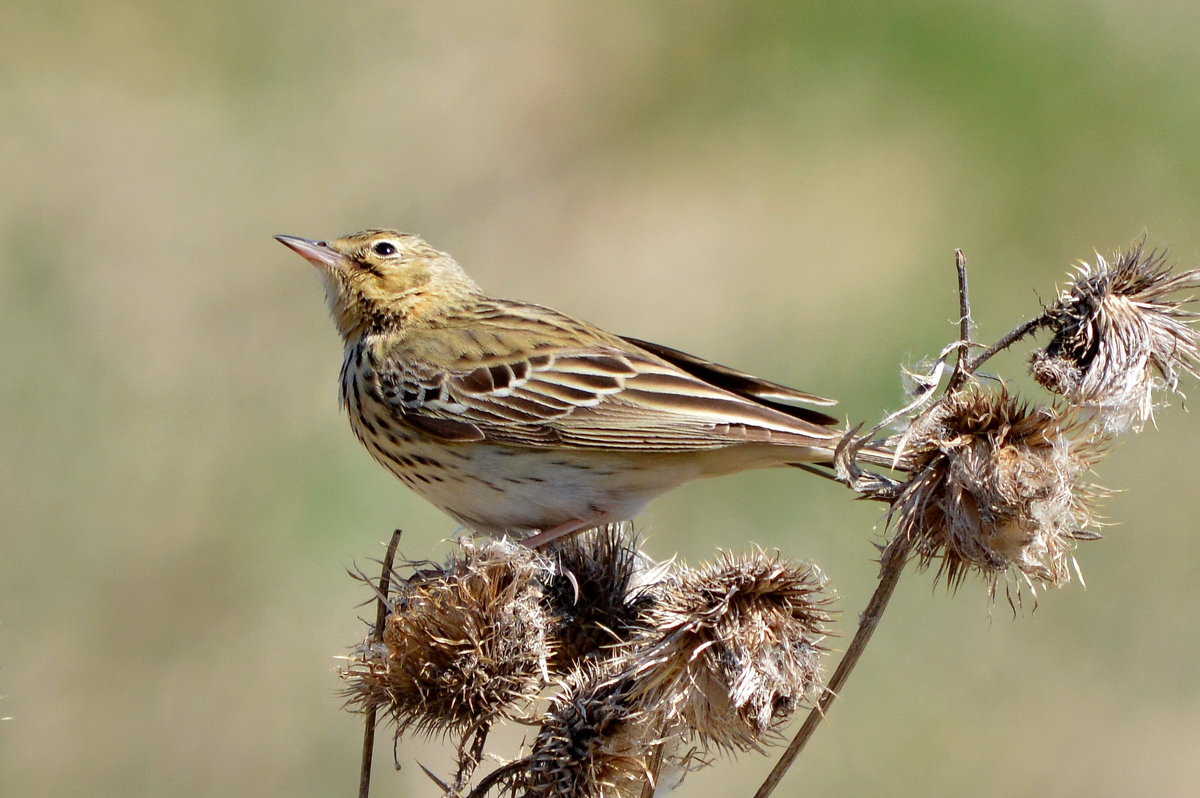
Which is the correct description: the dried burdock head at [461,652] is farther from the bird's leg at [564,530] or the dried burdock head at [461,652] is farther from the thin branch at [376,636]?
the bird's leg at [564,530]

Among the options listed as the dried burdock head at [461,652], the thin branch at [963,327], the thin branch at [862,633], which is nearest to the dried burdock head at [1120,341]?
the thin branch at [963,327]

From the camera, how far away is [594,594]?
5973 mm

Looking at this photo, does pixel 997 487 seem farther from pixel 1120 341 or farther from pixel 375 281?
pixel 375 281

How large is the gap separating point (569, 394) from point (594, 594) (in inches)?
55.6

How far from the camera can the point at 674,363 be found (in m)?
7.42

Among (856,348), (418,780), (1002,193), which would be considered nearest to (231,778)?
(418,780)

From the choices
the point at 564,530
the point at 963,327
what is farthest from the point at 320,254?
the point at 963,327

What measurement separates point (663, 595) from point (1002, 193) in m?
11.2

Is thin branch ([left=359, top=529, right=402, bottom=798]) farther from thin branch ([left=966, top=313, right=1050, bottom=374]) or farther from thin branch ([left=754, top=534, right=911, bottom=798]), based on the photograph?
thin branch ([left=966, top=313, right=1050, bottom=374])

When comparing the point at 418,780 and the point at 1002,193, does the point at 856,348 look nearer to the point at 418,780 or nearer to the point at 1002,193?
the point at 1002,193

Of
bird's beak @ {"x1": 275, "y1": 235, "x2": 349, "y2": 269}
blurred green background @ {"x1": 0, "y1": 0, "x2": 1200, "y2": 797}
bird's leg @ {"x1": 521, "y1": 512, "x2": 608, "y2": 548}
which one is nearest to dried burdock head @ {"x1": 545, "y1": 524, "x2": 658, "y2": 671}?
bird's leg @ {"x1": 521, "y1": 512, "x2": 608, "y2": 548}

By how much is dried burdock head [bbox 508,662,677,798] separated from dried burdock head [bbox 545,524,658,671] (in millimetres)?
484

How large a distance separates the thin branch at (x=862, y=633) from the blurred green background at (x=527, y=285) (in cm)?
584

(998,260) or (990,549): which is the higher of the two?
(998,260)
